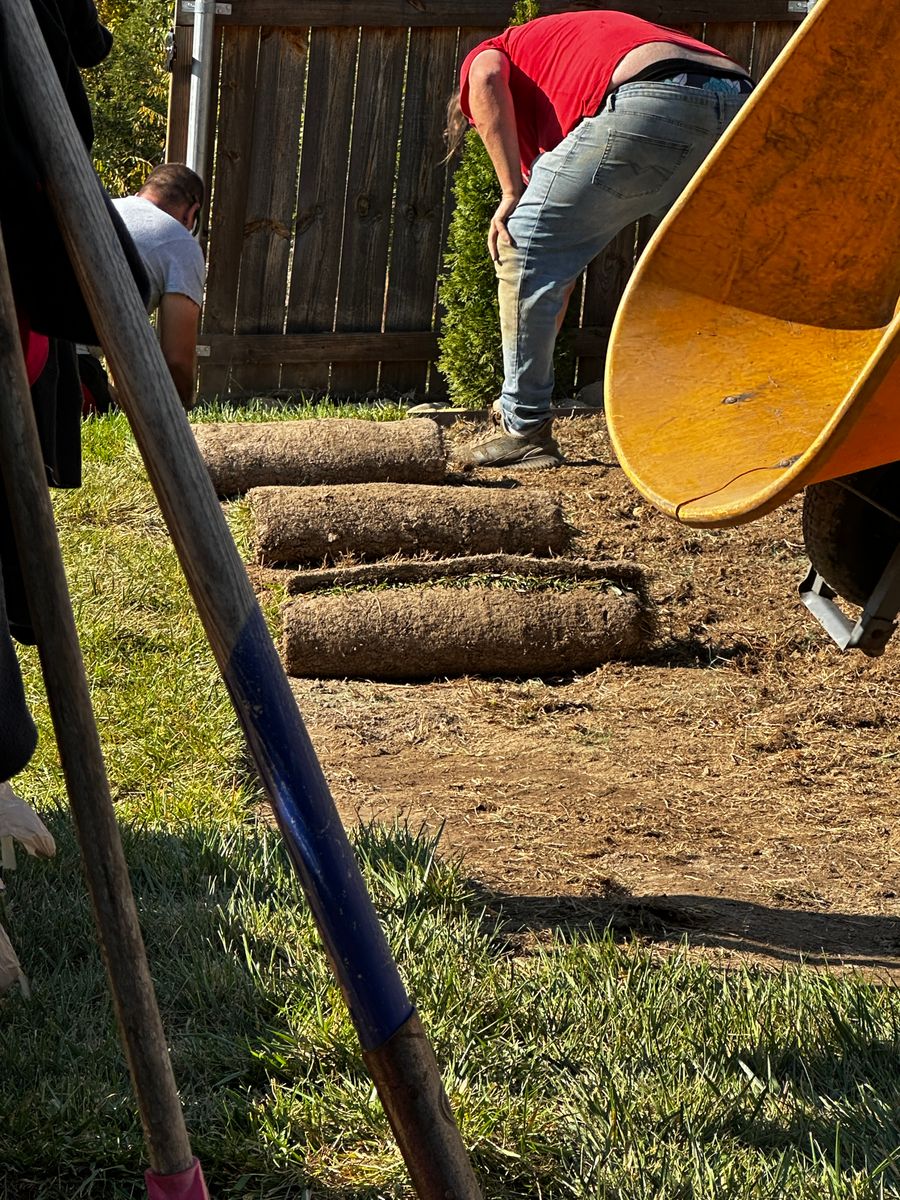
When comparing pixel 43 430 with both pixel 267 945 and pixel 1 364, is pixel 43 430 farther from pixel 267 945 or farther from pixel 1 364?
pixel 267 945

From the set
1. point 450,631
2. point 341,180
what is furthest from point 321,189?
point 450,631

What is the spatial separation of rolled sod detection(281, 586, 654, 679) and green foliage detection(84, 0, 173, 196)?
8.03 m

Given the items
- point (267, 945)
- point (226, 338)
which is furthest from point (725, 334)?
point (226, 338)

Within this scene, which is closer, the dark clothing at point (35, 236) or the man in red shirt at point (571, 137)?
the dark clothing at point (35, 236)

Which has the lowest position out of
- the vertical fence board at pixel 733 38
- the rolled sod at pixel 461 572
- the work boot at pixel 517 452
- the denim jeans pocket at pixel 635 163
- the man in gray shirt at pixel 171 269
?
the work boot at pixel 517 452

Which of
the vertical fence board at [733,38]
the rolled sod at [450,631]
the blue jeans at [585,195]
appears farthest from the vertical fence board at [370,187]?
the rolled sod at [450,631]

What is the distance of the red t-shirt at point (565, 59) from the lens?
512 cm

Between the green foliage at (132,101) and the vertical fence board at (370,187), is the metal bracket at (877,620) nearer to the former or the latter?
the vertical fence board at (370,187)

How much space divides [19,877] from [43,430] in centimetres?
114

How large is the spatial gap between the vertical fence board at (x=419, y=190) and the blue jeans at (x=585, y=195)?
2.38 meters

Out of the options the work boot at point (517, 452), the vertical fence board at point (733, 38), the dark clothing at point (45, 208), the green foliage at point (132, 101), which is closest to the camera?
the dark clothing at point (45, 208)

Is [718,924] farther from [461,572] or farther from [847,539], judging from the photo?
[461,572]

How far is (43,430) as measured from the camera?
1958mm

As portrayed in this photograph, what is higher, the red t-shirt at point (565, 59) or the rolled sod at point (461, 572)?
the red t-shirt at point (565, 59)
